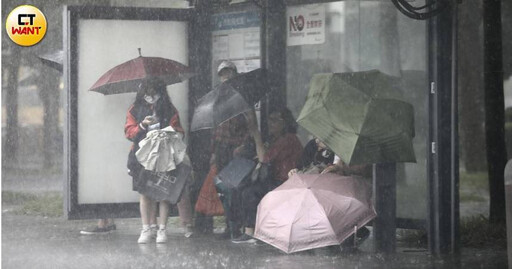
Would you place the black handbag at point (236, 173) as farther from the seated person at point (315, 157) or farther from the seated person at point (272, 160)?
the seated person at point (315, 157)

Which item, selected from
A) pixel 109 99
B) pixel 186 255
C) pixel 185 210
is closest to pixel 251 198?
pixel 186 255

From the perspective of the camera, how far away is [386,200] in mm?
9562

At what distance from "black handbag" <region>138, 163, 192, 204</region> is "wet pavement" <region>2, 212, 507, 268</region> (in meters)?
0.49

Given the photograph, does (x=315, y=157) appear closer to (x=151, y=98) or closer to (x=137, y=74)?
(x=151, y=98)

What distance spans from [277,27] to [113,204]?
2.55 m

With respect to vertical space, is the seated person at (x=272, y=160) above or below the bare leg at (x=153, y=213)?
above

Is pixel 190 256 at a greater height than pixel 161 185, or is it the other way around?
pixel 161 185

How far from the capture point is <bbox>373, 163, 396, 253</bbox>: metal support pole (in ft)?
31.2

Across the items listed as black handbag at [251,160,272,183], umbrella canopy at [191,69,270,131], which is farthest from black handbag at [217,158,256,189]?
umbrella canopy at [191,69,270,131]

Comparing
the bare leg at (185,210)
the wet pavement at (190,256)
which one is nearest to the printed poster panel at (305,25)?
the bare leg at (185,210)

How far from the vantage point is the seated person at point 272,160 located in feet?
33.9

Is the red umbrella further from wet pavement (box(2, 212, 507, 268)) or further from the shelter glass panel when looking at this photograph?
wet pavement (box(2, 212, 507, 268))

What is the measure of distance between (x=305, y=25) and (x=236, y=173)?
1933 millimetres

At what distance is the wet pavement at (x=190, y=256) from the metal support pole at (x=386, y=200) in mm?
210
